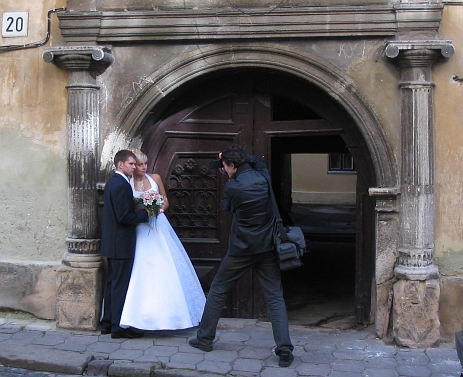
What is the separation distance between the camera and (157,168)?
6.61m

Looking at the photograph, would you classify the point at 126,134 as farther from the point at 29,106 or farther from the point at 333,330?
the point at 333,330

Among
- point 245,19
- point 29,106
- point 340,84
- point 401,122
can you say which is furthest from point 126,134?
point 401,122

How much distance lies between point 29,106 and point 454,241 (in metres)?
3.97

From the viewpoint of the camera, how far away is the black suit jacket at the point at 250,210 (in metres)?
5.17

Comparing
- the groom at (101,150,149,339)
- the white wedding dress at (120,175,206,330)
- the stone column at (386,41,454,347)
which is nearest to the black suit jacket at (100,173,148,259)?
the groom at (101,150,149,339)

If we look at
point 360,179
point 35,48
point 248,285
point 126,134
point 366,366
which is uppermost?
point 35,48

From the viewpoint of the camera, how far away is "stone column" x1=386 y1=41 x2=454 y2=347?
5582 mm

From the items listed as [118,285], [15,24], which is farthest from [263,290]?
[15,24]

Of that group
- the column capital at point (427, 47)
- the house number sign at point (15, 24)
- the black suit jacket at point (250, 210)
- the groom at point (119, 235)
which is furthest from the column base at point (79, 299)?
the column capital at point (427, 47)

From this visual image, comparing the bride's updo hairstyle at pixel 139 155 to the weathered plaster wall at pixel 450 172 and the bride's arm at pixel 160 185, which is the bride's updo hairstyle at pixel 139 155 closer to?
the bride's arm at pixel 160 185

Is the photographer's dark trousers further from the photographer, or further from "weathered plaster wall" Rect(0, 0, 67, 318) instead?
"weathered plaster wall" Rect(0, 0, 67, 318)

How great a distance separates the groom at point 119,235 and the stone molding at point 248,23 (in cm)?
113

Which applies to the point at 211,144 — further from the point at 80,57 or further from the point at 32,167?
the point at 32,167

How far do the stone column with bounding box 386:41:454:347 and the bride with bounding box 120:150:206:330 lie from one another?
178 cm
